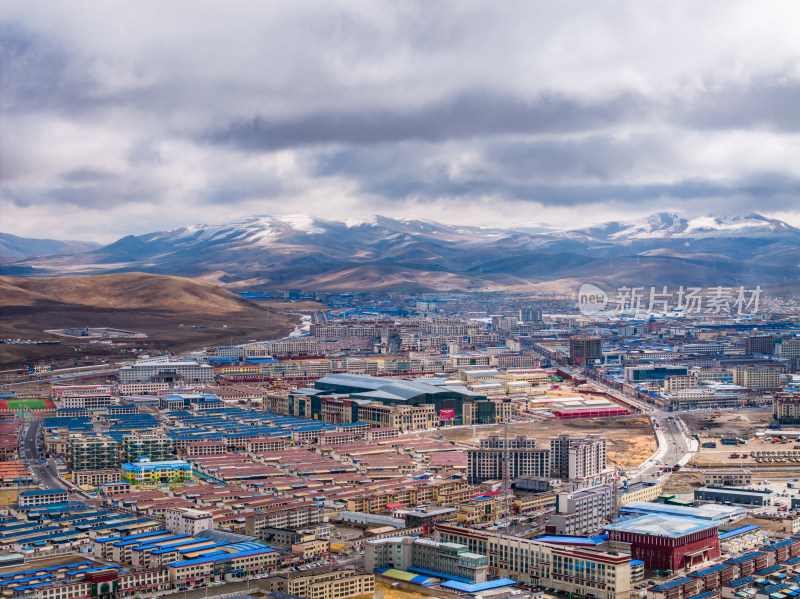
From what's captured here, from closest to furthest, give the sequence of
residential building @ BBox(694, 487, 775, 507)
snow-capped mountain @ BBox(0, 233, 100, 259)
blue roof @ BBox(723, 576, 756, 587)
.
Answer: blue roof @ BBox(723, 576, 756, 587), residential building @ BBox(694, 487, 775, 507), snow-capped mountain @ BBox(0, 233, 100, 259)

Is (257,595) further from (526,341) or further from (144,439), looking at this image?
(526,341)

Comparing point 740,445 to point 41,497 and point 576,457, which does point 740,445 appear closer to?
point 576,457

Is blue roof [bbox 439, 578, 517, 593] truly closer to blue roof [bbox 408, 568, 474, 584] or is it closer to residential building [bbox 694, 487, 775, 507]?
blue roof [bbox 408, 568, 474, 584]

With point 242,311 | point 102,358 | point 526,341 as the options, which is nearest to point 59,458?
point 102,358

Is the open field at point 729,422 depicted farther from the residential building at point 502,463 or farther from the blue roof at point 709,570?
the blue roof at point 709,570

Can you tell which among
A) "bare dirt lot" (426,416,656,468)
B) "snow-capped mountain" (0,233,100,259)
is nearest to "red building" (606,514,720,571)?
"bare dirt lot" (426,416,656,468)

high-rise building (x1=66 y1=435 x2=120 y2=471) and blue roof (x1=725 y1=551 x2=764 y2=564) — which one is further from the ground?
high-rise building (x1=66 y1=435 x2=120 y2=471)

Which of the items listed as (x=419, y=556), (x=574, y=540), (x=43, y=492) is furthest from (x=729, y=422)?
(x=43, y=492)
